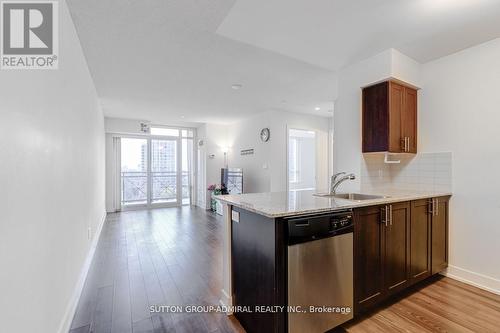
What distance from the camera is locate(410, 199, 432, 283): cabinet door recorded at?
2.24 metres

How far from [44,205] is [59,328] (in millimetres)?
892

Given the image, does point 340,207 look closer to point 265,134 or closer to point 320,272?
point 320,272

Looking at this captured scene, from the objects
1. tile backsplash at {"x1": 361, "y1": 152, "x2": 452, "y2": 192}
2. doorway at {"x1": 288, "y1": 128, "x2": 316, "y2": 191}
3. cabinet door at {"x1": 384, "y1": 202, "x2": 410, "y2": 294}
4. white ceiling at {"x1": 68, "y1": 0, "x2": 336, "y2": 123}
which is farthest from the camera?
doorway at {"x1": 288, "y1": 128, "x2": 316, "y2": 191}

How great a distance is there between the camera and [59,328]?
5.04ft

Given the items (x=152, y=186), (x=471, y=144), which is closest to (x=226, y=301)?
(x=471, y=144)

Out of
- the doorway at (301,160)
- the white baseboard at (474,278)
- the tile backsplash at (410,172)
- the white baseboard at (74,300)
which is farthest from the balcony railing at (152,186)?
the white baseboard at (474,278)

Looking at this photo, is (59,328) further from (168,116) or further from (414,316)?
(168,116)

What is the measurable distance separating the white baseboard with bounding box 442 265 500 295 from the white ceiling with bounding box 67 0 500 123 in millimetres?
2384

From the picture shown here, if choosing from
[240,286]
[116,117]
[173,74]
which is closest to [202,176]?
[116,117]

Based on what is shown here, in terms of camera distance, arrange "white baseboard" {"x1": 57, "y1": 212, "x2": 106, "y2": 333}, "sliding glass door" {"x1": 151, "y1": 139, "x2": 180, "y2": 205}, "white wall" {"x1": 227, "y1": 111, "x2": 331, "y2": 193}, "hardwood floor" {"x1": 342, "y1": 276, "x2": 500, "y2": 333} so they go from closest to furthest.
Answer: "white baseboard" {"x1": 57, "y1": 212, "x2": 106, "y2": 333}, "hardwood floor" {"x1": 342, "y1": 276, "x2": 500, "y2": 333}, "white wall" {"x1": 227, "y1": 111, "x2": 331, "y2": 193}, "sliding glass door" {"x1": 151, "y1": 139, "x2": 180, "y2": 205}

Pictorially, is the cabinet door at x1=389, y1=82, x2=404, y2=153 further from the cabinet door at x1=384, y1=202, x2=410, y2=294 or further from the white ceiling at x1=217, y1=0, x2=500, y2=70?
the cabinet door at x1=384, y1=202, x2=410, y2=294

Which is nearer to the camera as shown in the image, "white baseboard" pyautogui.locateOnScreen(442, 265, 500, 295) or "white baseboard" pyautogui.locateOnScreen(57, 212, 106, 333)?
"white baseboard" pyautogui.locateOnScreen(57, 212, 106, 333)

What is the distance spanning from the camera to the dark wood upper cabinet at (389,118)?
2.46 meters

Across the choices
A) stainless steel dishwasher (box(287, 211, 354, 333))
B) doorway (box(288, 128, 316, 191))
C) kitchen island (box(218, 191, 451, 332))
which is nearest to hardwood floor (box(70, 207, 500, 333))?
kitchen island (box(218, 191, 451, 332))
